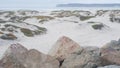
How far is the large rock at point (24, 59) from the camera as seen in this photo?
2059 cm

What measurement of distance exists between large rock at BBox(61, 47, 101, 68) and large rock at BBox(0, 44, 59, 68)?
0.89 m

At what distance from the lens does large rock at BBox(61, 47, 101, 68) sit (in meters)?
21.5

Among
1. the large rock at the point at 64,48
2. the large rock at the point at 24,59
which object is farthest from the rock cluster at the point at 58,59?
the large rock at the point at 64,48

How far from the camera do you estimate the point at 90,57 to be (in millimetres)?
22141

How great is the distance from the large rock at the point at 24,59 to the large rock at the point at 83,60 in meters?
0.89

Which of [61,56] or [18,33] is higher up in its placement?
[61,56]

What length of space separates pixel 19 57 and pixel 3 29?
44.4 metres

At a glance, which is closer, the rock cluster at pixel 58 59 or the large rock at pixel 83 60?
the rock cluster at pixel 58 59

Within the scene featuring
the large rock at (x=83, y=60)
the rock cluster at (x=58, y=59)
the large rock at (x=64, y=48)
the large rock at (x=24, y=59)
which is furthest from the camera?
the large rock at (x=64, y=48)

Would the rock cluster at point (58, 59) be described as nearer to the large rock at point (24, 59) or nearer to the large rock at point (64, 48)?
the large rock at point (24, 59)

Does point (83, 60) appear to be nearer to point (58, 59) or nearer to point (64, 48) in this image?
point (58, 59)

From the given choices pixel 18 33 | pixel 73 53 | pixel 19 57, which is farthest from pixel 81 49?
pixel 18 33

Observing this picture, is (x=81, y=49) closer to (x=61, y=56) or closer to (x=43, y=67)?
(x=61, y=56)

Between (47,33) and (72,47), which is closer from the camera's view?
(72,47)
